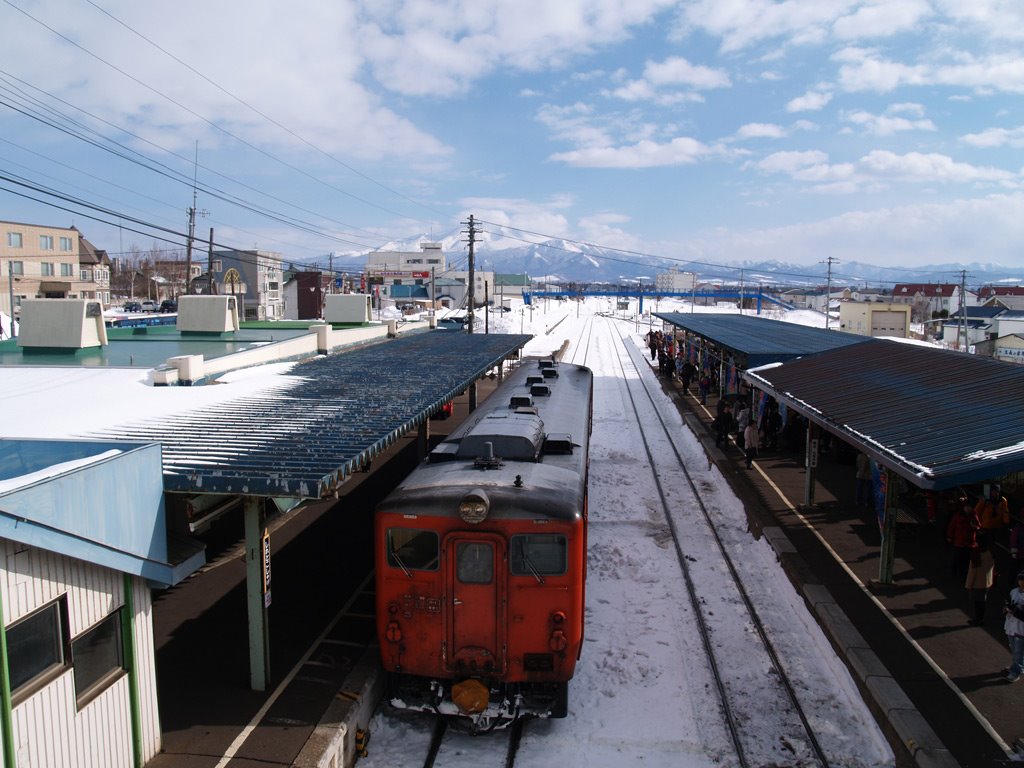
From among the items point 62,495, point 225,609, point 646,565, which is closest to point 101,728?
point 62,495

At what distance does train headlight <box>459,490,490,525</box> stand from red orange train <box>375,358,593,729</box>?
0.01m

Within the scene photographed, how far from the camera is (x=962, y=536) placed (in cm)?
1073

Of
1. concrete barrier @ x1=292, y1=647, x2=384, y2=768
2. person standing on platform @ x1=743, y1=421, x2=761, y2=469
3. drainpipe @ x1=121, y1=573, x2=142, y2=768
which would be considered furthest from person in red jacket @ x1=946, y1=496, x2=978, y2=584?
drainpipe @ x1=121, y1=573, x2=142, y2=768

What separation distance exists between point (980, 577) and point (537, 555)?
6042 mm

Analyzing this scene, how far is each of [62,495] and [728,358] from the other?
78.4ft

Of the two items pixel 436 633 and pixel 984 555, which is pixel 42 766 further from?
pixel 984 555

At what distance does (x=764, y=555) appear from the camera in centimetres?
1306

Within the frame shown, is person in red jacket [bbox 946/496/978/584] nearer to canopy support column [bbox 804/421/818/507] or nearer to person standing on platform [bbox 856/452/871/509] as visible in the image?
person standing on platform [bbox 856/452/871/509]

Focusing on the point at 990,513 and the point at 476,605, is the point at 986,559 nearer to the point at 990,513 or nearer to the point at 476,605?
the point at 990,513

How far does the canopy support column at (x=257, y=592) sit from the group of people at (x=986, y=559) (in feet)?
26.1

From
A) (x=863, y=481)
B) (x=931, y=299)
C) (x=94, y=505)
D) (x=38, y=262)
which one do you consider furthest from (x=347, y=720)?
(x=931, y=299)

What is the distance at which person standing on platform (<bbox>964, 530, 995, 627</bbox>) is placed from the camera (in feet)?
30.9

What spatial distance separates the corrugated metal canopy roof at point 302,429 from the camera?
7.03 metres

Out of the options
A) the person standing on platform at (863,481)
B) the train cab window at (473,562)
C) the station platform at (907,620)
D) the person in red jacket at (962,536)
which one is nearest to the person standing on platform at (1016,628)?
the station platform at (907,620)
